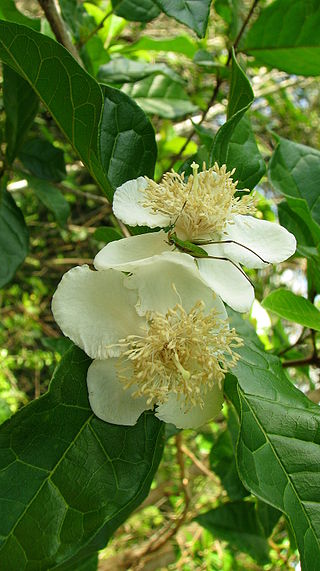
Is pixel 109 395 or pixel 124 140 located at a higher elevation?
pixel 124 140

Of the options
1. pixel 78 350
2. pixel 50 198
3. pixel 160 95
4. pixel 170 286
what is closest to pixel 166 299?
pixel 170 286

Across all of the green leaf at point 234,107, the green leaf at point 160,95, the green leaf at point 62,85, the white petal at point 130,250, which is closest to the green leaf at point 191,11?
the green leaf at point 234,107

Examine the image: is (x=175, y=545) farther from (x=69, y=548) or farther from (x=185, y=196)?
(x=185, y=196)

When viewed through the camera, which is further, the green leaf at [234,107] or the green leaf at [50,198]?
the green leaf at [50,198]

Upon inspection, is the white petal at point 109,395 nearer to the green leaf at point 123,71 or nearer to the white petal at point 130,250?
the white petal at point 130,250

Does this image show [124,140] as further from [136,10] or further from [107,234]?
[136,10]

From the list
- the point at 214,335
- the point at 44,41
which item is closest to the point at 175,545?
the point at 214,335

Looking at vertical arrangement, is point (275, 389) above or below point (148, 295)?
below
